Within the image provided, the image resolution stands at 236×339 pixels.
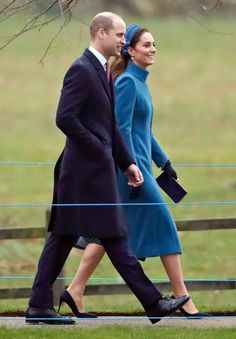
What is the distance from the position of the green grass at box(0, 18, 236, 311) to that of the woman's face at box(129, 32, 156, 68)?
0.42m

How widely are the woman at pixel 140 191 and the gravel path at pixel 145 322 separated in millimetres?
73

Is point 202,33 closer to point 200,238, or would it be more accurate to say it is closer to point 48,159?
point 48,159

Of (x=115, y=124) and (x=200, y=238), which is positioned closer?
(x=115, y=124)

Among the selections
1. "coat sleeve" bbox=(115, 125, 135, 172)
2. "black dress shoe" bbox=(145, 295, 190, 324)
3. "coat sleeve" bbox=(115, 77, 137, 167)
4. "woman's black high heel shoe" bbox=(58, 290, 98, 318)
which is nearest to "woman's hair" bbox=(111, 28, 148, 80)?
"coat sleeve" bbox=(115, 77, 137, 167)

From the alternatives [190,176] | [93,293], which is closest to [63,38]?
[93,293]

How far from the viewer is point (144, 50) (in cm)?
1037

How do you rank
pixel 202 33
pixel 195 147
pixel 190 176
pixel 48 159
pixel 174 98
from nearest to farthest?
pixel 190 176
pixel 48 159
pixel 195 147
pixel 174 98
pixel 202 33

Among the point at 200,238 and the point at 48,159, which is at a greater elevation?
the point at 200,238

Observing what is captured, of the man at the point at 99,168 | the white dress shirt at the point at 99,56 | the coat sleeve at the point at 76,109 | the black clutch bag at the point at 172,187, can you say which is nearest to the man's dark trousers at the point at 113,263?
the man at the point at 99,168

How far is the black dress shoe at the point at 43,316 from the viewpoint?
32.8 ft

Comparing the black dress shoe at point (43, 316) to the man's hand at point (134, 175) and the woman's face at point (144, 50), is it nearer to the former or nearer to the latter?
the man's hand at point (134, 175)

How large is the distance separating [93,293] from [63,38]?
8.09ft

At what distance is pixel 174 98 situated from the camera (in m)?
40.7

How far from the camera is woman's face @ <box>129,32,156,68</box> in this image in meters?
10.3
